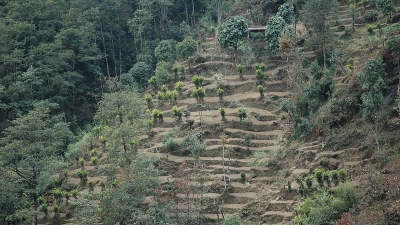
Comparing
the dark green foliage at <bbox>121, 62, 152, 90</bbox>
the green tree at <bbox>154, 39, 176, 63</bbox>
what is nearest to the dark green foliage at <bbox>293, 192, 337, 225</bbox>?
the green tree at <bbox>154, 39, 176, 63</bbox>

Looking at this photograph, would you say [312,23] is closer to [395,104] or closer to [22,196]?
[395,104]

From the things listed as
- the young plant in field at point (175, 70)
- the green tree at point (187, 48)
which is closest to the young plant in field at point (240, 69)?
the green tree at point (187, 48)

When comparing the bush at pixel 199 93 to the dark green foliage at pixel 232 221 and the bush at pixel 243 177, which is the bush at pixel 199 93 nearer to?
the bush at pixel 243 177

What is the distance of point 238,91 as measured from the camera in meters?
34.3

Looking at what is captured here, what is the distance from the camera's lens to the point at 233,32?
3519cm

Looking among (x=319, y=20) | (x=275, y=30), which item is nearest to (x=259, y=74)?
(x=275, y=30)

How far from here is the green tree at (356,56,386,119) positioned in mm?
25484

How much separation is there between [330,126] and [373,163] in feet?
11.7

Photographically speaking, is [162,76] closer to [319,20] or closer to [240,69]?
[240,69]

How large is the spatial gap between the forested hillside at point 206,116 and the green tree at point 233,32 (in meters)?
0.09

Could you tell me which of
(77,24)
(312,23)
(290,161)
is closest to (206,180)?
(290,161)

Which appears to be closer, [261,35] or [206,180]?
[206,180]

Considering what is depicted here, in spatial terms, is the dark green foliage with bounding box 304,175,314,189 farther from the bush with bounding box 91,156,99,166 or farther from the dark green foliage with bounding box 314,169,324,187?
the bush with bounding box 91,156,99,166

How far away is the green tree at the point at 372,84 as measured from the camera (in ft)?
83.6
